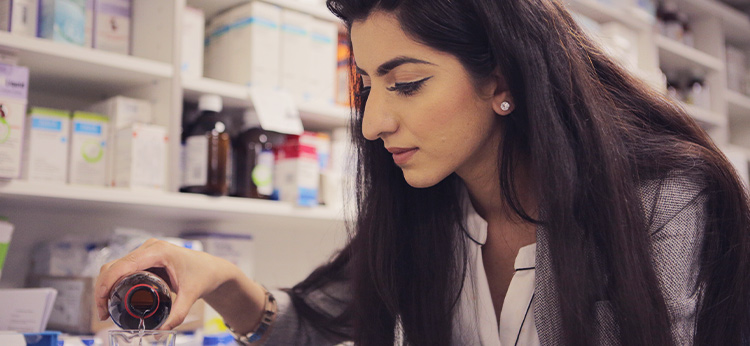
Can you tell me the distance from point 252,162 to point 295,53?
0.35 metres

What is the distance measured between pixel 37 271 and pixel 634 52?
2222mm

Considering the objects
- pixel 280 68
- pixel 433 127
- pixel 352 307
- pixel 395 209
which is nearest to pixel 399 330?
pixel 352 307

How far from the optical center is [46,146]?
1493mm

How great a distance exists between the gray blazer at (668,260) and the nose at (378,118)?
273 millimetres

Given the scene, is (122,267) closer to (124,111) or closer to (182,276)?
(182,276)

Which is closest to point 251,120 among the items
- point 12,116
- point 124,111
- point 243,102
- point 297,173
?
point 243,102

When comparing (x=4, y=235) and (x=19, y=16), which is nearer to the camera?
(x=4, y=235)

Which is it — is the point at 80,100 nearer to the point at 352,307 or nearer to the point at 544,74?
the point at 352,307

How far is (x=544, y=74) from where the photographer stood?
0.97 meters

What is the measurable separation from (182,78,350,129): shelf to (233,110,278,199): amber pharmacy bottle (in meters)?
0.05

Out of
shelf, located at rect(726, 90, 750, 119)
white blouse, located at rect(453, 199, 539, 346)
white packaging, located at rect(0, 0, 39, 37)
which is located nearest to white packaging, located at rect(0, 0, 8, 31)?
white packaging, located at rect(0, 0, 39, 37)

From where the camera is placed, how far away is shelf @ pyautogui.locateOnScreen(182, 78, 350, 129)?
5.69 feet

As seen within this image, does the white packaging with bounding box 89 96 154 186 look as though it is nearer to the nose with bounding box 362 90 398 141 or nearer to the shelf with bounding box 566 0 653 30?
Answer: the nose with bounding box 362 90 398 141

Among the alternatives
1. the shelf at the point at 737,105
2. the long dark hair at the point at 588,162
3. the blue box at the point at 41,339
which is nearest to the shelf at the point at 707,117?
the shelf at the point at 737,105
